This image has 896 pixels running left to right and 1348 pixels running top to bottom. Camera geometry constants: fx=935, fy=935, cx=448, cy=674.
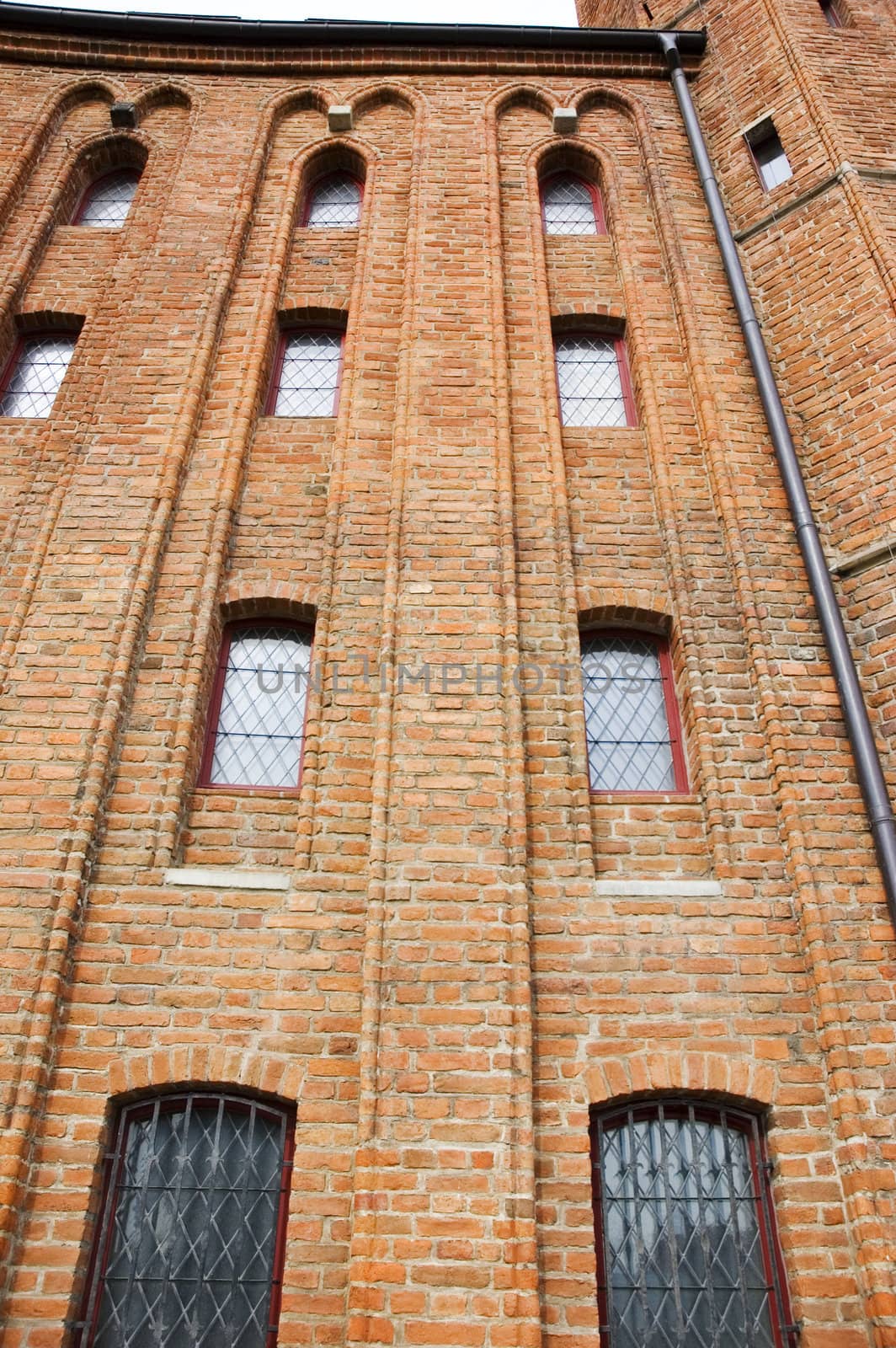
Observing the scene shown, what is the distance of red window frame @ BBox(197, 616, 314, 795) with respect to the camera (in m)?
5.95

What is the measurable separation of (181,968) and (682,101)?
975 cm

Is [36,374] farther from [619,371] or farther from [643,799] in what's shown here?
[643,799]

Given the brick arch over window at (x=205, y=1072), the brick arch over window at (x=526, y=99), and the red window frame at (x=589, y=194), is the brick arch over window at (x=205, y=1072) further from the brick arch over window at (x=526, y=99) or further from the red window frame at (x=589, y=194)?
the brick arch over window at (x=526, y=99)

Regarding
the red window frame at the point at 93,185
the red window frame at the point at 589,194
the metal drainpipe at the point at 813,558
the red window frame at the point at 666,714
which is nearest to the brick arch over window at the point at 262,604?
the red window frame at the point at 666,714

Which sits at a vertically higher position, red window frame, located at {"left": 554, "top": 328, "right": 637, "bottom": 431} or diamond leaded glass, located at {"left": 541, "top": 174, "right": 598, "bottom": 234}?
diamond leaded glass, located at {"left": 541, "top": 174, "right": 598, "bottom": 234}

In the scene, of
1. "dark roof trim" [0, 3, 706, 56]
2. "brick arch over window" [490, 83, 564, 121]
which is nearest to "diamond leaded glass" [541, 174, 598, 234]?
"brick arch over window" [490, 83, 564, 121]

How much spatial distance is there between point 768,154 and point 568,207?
2.09 metres

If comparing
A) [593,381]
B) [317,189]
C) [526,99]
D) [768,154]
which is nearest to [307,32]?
[317,189]

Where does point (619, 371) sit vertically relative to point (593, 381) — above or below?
above

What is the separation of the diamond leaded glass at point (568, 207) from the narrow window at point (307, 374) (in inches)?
103

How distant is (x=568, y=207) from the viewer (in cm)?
962

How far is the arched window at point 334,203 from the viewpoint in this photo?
9.43 m

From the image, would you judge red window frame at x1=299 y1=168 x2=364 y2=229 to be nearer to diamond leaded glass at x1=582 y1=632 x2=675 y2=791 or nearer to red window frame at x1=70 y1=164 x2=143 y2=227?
red window frame at x1=70 y1=164 x2=143 y2=227

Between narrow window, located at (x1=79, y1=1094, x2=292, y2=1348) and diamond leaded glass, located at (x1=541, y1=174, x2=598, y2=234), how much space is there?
8.30 m
